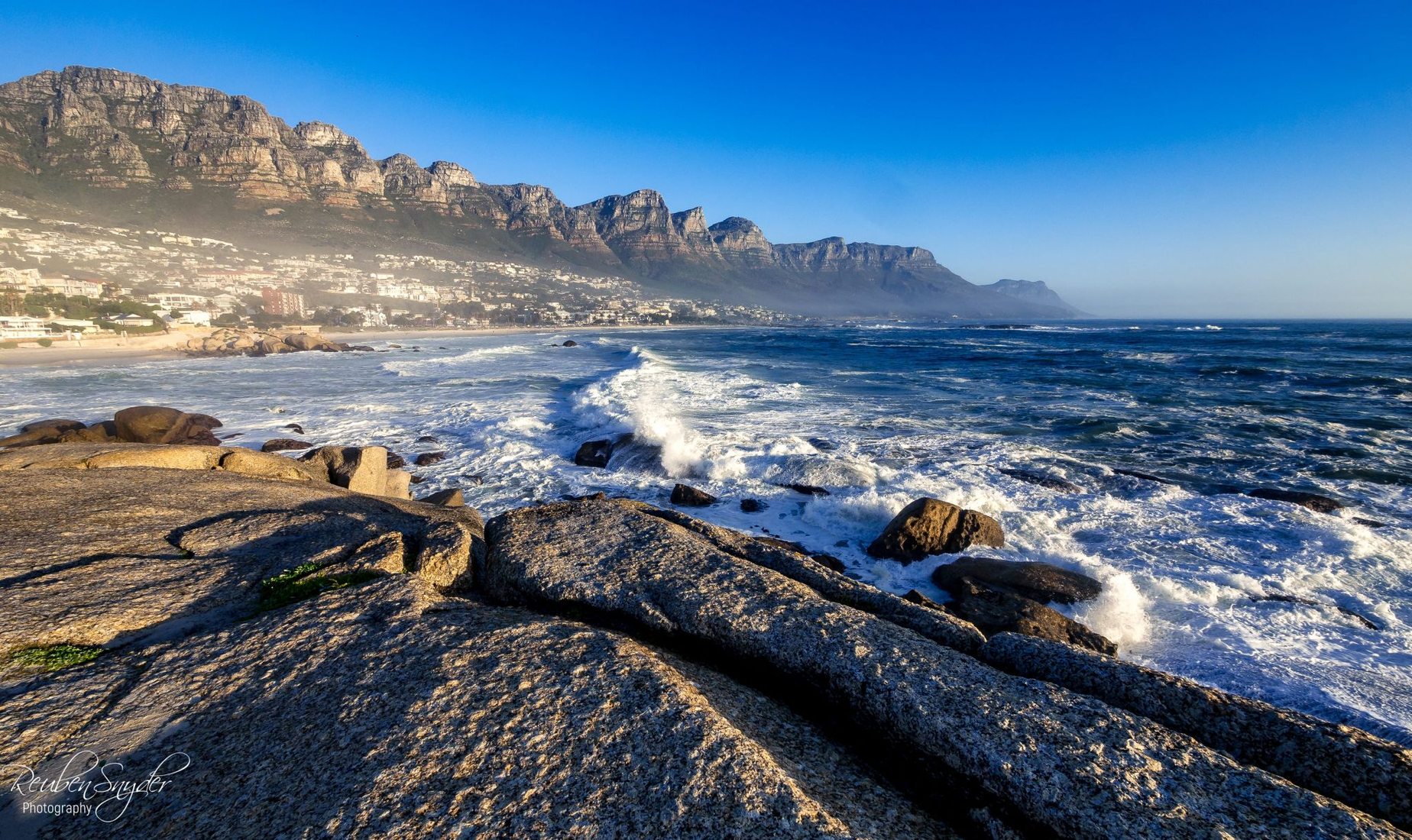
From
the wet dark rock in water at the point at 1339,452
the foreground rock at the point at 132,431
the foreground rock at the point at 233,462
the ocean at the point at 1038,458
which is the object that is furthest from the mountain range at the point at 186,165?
the wet dark rock in water at the point at 1339,452

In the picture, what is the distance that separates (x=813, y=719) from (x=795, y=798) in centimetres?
115

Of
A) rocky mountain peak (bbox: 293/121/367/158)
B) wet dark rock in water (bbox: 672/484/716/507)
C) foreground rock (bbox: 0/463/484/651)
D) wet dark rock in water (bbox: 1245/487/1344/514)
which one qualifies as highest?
rocky mountain peak (bbox: 293/121/367/158)

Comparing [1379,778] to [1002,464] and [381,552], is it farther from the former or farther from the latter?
[1002,464]

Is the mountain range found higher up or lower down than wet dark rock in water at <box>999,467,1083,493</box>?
higher up

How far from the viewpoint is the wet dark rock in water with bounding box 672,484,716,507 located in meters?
14.0

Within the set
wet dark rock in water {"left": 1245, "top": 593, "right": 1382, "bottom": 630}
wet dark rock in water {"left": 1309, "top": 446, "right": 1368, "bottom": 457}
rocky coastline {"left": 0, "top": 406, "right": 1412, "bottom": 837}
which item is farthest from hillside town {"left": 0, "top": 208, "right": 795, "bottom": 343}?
wet dark rock in water {"left": 1309, "top": 446, "right": 1368, "bottom": 457}

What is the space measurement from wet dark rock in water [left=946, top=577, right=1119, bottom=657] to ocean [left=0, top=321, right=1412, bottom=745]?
74 centimetres

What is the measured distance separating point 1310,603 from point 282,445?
25.5 meters

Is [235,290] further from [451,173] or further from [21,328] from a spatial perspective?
[451,173]

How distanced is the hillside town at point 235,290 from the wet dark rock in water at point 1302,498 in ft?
288

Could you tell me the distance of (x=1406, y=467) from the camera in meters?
15.9

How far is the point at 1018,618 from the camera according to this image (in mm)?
8062

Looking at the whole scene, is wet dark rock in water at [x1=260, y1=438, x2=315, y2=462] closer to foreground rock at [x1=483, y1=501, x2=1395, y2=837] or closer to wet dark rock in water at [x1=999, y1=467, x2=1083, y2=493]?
foreground rock at [x1=483, y1=501, x2=1395, y2=837]

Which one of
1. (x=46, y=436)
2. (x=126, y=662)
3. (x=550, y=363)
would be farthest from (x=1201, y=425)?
(x=550, y=363)
